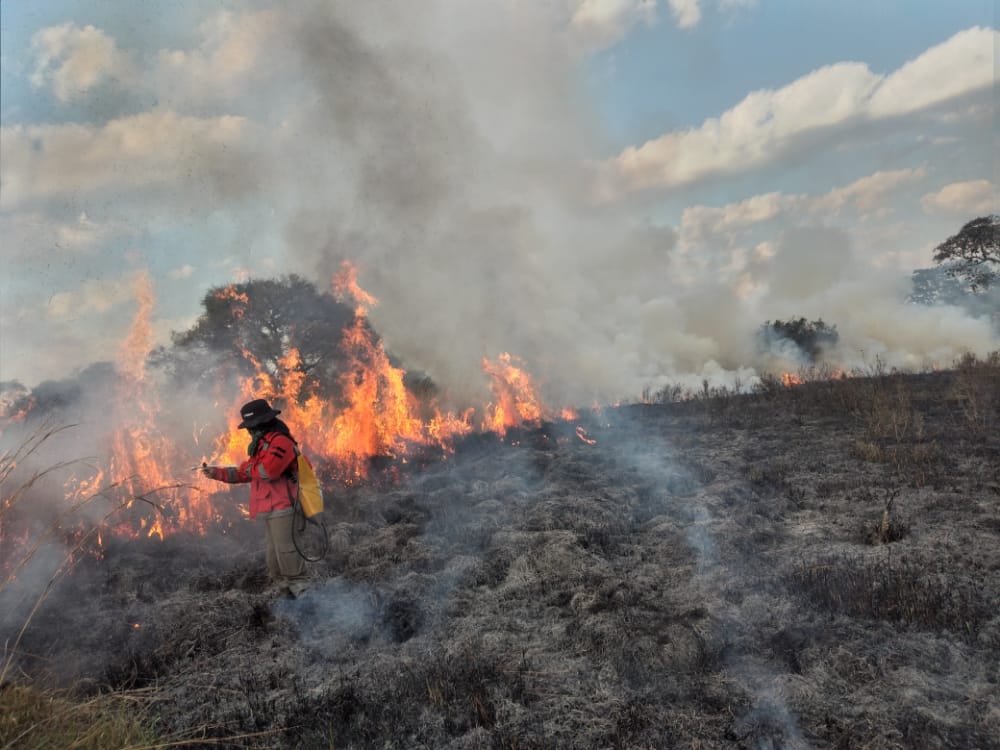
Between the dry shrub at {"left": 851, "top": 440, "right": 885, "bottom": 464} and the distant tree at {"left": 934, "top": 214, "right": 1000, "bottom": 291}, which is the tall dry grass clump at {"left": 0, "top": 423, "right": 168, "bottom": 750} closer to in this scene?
the dry shrub at {"left": 851, "top": 440, "right": 885, "bottom": 464}

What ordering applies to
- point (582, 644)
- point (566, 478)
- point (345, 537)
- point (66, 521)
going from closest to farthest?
point (582, 644)
point (345, 537)
point (66, 521)
point (566, 478)

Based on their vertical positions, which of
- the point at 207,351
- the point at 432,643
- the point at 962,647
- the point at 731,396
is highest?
the point at 207,351

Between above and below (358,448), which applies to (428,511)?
below

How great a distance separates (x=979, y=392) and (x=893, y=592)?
11.6m

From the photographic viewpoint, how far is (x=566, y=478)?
10.4 meters

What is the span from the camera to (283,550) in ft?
20.4

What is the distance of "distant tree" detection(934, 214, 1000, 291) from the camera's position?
2528cm

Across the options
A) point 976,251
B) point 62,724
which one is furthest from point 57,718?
point 976,251

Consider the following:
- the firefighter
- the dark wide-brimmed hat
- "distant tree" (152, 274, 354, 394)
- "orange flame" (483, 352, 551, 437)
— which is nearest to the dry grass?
the firefighter

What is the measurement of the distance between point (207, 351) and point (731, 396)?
62.0 ft

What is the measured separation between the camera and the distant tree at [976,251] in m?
25.3

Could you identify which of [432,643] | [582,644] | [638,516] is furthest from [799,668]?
[638,516]

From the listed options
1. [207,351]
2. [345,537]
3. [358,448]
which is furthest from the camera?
[207,351]

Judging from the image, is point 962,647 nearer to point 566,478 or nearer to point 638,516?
point 638,516
